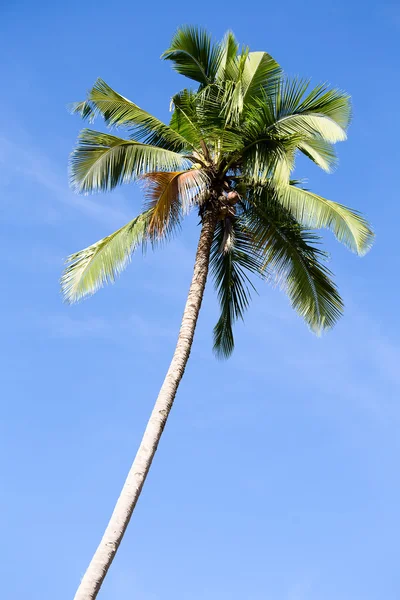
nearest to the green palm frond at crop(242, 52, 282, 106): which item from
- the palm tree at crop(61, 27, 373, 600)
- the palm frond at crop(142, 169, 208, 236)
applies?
the palm tree at crop(61, 27, 373, 600)

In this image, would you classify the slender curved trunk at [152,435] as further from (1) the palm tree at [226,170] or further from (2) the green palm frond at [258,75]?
(2) the green palm frond at [258,75]

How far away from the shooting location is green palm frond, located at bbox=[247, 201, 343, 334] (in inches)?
541

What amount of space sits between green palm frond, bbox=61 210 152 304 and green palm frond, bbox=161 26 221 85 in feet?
10.1

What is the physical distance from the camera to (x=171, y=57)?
14.5 meters

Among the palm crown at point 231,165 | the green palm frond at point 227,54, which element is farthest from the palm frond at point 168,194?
the green palm frond at point 227,54

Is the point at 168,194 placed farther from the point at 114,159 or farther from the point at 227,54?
the point at 227,54

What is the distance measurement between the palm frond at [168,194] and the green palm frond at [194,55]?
2.92m

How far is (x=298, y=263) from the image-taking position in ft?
45.2

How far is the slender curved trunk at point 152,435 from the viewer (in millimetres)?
9188

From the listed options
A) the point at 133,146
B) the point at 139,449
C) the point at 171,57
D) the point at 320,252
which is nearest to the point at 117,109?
the point at 133,146

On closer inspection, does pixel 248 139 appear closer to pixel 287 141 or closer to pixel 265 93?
pixel 287 141

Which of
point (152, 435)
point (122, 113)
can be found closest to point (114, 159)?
point (122, 113)

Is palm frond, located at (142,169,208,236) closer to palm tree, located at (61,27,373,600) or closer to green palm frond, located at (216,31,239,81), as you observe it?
palm tree, located at (61,27,373,600)

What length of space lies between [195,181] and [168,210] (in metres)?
0.68
